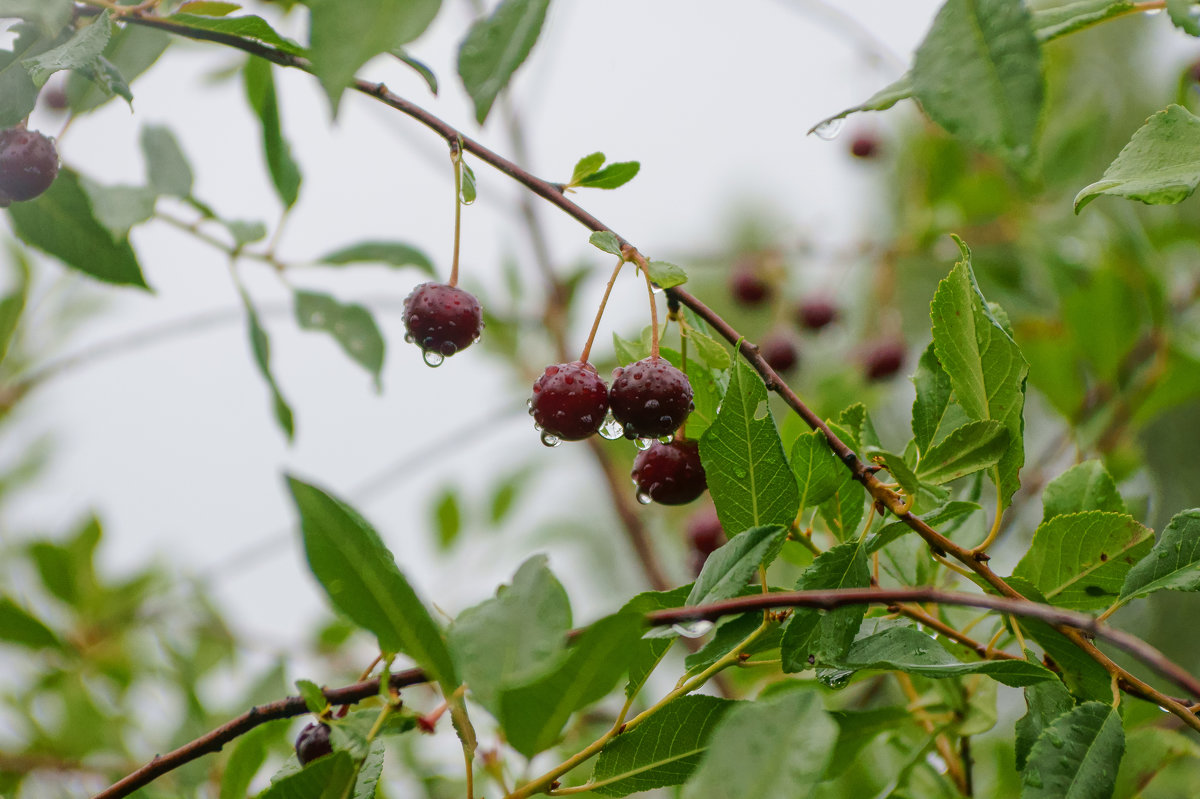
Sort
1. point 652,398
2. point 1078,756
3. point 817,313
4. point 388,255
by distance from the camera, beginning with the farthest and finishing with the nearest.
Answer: point 817,313, point 388,255, point 652,398, point 1078,756

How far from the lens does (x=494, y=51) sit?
53 centimetres

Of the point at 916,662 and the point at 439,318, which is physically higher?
the point at 439,318

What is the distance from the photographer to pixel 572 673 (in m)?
0.37

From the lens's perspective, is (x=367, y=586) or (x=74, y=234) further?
(x=74, y=234)

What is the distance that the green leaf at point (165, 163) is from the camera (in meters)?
0.78

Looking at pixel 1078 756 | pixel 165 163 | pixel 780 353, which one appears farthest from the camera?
pixel 780 353

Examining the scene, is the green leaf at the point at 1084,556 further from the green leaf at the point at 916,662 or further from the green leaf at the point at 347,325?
the green leaf at the point at 347,325

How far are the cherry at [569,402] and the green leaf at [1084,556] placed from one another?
0.29 metres

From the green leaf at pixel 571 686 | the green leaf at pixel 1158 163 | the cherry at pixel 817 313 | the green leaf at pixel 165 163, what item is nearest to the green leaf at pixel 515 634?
the green leaf at pixel 571 686

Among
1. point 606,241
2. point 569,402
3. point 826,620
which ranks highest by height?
point 606,241

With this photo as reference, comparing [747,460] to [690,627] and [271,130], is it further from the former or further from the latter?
[271,130]

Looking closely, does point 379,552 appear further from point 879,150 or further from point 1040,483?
point 879,150

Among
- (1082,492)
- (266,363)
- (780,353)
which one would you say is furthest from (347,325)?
(780,353)

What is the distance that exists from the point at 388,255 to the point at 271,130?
174mm
